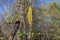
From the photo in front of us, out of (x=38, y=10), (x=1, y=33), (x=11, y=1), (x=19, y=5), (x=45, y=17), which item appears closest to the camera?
(x=19, y=5)

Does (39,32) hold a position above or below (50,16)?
below

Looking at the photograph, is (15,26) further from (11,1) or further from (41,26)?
(41,26)

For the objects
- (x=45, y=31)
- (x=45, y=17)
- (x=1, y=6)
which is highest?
(x=1, y=6)

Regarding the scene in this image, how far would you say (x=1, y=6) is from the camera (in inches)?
366

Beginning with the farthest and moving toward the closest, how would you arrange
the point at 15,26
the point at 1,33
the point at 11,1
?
the point at 11,1
the point at 1,33
the point at 15,26

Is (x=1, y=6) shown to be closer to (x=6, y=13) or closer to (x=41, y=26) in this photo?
(x=6, y=13)

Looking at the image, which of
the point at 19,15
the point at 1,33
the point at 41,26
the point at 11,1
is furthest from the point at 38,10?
the point at 19,15

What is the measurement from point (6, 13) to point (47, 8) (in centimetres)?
320

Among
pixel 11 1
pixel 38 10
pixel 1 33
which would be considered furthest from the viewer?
pixel 38 10

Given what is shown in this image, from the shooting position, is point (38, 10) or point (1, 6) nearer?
point (1, 6)

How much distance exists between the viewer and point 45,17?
11094 mm

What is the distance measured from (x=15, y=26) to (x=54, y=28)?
7.52m

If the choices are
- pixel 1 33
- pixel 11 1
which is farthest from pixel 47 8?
pixel 1 33

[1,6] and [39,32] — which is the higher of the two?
[1,6]
